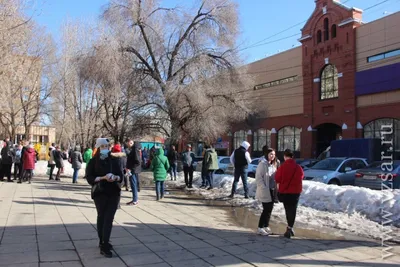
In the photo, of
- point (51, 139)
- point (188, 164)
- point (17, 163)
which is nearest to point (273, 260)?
point (188, 164)

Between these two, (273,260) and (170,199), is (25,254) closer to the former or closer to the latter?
(273,260)

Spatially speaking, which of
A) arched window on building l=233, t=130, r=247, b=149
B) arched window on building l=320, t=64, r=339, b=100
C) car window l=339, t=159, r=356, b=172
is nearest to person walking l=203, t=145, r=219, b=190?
car window l=339, t=159, r=356, b=172

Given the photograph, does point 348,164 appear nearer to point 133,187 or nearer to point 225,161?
point 225,161

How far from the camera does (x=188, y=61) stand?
888 inches

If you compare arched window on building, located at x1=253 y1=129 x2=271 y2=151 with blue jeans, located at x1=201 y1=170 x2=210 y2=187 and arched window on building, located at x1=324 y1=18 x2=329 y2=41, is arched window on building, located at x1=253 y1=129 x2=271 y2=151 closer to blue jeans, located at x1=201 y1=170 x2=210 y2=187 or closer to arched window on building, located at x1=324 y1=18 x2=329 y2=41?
arched window on building, located at x1=324 y1=18 x2=329 y2=41

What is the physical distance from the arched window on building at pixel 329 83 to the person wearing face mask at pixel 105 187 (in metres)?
32.5

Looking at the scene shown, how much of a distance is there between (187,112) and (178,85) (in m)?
1.75

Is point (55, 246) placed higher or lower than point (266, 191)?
lower

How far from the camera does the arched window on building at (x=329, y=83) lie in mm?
34938

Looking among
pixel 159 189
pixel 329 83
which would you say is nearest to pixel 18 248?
pixel 159 189

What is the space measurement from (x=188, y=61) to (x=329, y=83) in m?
18.7

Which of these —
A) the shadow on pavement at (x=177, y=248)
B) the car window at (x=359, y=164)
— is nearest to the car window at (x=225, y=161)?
the car window at (x=359, y=164)

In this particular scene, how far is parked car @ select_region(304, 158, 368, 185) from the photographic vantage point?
Result: 14508mm

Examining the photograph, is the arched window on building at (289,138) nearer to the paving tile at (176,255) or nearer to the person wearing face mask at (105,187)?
the paving tile at (176,255)
